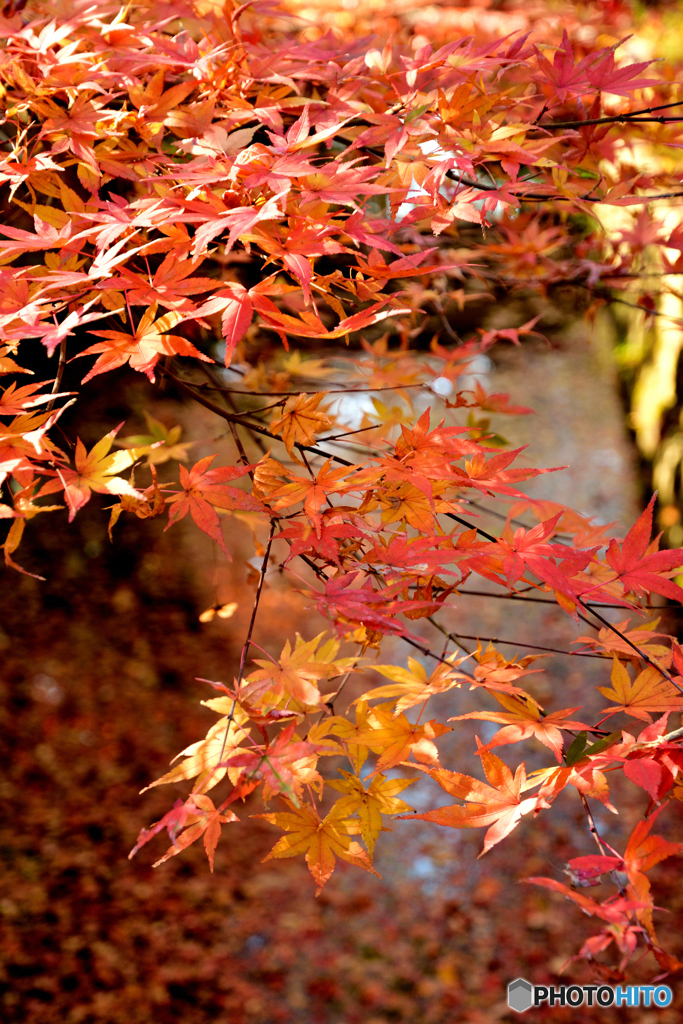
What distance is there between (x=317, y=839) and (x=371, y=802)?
82 mm

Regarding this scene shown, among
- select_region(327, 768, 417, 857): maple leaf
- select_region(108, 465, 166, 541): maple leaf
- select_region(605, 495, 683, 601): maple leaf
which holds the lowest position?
select_region(327, 768, 417, 857): maple leaf

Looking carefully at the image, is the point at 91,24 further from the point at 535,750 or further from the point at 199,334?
the point at 535,750

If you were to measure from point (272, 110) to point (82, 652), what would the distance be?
3.26m

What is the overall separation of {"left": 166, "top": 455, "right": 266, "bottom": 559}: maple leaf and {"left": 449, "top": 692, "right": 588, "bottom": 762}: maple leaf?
351 mm

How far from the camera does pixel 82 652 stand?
3467mm

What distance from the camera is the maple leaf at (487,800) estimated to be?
0.69 metres

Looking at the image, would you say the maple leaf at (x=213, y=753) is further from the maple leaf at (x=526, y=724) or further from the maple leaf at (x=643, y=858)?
the maple leaf at (x=643, y=858)

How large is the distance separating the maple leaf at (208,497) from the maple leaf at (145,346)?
132 millimetres

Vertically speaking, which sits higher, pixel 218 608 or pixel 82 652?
pixel 218 608

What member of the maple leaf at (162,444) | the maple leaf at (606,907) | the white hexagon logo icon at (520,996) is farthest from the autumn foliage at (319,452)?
the white hexagon logo icon at (520,996)

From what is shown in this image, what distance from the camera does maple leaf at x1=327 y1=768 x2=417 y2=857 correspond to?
797 mm

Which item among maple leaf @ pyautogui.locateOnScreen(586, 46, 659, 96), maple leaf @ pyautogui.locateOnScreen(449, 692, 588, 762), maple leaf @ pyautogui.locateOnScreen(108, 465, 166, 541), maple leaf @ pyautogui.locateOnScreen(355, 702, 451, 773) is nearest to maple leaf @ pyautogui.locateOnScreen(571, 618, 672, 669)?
maple leaf @ pyautogui.locateOnScreen(449, 692, 588, 762)

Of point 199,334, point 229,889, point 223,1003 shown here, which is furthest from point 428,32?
point 223,1003

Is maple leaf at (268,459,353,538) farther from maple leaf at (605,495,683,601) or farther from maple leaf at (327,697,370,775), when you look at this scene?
maple leaf at (605,495,683,601)
